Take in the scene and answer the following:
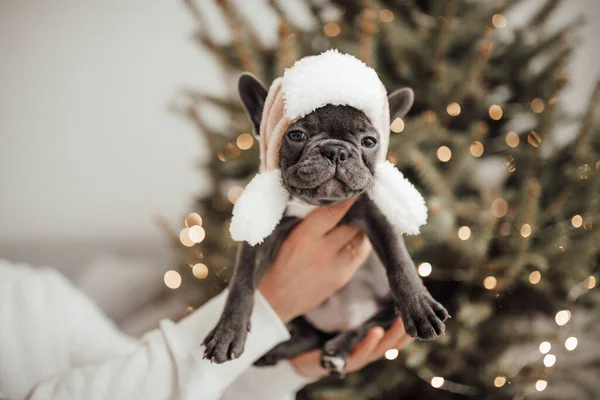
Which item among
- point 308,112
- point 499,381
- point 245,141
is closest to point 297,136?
point 308,112

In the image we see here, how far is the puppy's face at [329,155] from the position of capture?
1.73 feet

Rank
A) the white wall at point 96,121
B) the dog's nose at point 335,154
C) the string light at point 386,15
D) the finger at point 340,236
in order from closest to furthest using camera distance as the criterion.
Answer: the dog's nose at point 335,154 < the finger at point 340,236 < the string light at point 386,15 < the white wall at point 96,121

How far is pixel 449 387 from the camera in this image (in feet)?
4.12

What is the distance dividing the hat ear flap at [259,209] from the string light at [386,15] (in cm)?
83

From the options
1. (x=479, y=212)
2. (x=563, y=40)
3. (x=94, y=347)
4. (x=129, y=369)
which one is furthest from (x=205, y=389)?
(x=563, y=40)

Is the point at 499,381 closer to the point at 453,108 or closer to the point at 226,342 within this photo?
the point at 453,108

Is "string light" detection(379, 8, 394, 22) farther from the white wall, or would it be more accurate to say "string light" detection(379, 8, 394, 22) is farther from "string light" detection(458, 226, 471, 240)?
the white wall

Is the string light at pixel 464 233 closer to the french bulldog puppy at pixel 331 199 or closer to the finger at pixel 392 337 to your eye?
the finger at pixel 392 337

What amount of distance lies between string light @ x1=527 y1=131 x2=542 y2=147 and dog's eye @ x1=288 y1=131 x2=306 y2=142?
34.2 inches

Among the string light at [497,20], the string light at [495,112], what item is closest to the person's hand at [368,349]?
Result: the string light at [495,112]

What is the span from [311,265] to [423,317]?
30cm

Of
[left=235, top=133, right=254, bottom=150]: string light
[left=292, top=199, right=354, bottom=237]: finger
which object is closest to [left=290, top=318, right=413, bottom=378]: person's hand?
[left=292, top=199, right=354, bottom=237]: finger

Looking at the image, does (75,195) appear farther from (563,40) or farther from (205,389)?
(563,40)

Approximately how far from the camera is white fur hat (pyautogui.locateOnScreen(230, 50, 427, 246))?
53 cm
